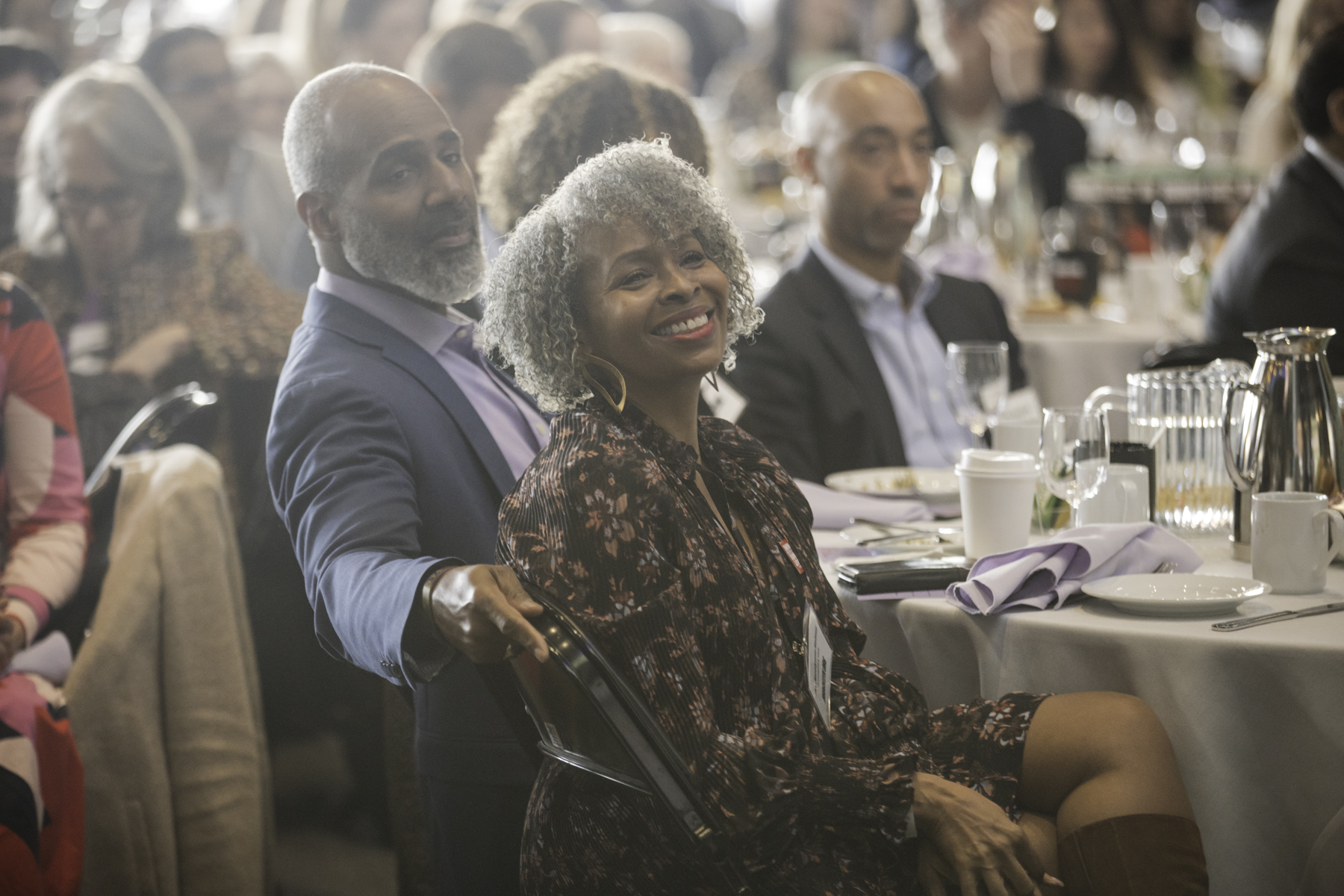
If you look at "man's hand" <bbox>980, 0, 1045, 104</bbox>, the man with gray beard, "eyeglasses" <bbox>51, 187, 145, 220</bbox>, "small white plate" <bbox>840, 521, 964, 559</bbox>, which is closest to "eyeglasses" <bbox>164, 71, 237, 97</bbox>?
"eyeglasses" <bbox>51, 187, 145, 220</bbox>

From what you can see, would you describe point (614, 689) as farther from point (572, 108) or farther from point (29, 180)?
point (29, 180)

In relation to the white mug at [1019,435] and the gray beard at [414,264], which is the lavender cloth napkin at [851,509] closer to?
the white mug at [1019,435]

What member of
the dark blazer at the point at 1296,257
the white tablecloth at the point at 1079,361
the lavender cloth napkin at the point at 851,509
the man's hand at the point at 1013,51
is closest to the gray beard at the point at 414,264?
the lavender cloth napkin at the point at 851,509

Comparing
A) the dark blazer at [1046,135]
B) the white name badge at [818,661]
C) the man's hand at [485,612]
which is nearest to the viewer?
the man's hand at [485,612]

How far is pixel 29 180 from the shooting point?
6.66 ft

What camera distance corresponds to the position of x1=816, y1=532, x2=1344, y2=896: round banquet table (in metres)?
1.44

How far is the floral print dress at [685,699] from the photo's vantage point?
1.35 m

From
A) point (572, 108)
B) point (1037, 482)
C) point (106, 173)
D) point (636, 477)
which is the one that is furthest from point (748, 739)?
point (106, 173)

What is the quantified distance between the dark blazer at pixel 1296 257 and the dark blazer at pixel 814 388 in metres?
1.00

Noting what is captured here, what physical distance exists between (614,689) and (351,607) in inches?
13.9

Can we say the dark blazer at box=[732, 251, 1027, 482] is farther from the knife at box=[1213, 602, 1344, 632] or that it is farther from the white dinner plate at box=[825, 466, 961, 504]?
the knife at box=[1213, 602, 1344, 632]

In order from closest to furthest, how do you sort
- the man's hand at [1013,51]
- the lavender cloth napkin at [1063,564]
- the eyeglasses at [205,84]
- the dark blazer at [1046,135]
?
1. the lavender cloth napkin at [1063,564]
2. the eyeglasses at [205,84]
3. the man's hand at [1013,51]
4. the dark blazer at [1046,135]

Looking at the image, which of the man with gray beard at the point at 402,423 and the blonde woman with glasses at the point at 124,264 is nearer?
the man with gray beard at the point at 402,423

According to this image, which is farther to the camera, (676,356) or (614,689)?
(676,356)
